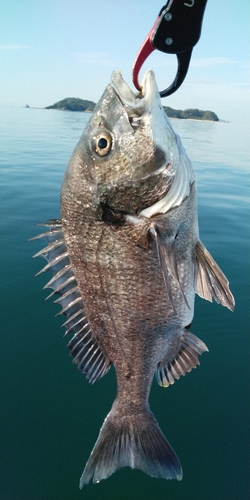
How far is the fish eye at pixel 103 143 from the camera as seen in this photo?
200cm

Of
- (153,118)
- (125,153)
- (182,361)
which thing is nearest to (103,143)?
(125,153)

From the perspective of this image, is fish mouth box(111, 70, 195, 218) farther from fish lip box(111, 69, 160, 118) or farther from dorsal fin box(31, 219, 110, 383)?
dorsal fin box(31, 219, 110, 383)

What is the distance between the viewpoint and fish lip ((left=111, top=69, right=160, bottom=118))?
1.86 m

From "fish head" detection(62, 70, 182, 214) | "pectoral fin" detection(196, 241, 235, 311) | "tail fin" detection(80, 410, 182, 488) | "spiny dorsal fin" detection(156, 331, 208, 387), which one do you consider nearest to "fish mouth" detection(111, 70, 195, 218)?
"fish head" detection(62, 70, 182, 214)

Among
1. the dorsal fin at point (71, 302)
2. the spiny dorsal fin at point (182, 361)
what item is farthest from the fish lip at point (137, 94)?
the spiny dorsal fin at point (182, 361)

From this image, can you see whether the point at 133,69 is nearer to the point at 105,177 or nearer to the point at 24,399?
the point at 105,177

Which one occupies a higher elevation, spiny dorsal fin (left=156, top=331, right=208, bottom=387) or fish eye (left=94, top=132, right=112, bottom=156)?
fish eye (left=94, top=132, right=112, bottom=156)

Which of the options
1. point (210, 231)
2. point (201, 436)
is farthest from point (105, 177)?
point (210, 231)

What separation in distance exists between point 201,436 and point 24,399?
71.2 inches

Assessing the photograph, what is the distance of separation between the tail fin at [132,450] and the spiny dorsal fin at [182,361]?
0.31m

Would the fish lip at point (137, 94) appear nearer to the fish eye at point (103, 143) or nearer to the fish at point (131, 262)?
the fish at point (131, 262)

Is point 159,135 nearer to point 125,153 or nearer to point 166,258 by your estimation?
point 125,153

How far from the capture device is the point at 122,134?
1.98 m

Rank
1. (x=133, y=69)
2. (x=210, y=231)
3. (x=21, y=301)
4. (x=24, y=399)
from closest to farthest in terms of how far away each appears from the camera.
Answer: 1. (x=133, y=69)
2. (x=24, y=399)
3. (x=21, y=301)
4. (x=210, y=231)
